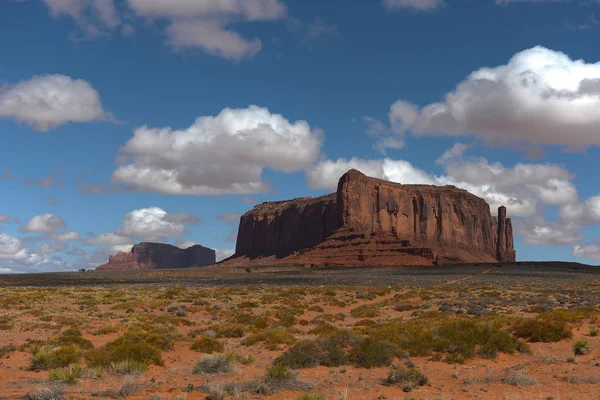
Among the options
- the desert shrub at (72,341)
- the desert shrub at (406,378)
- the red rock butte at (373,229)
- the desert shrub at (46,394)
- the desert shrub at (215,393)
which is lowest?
the desert shrub at (72,341)

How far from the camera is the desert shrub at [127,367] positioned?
42.1 ft

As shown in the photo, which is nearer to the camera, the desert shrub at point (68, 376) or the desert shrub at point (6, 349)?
the desert shrub at point (68, 376)

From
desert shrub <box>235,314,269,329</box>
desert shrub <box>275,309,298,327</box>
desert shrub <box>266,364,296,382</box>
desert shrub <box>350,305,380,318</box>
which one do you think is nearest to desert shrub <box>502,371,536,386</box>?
desert shrub <box>266,364,296,382</box>

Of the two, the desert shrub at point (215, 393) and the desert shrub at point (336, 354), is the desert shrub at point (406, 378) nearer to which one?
the desert shrub at point (336, 354)

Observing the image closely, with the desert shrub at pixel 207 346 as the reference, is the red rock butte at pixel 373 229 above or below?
above

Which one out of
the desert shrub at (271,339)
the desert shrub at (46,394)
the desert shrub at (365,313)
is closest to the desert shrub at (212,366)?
the desert shrub at (46,394)

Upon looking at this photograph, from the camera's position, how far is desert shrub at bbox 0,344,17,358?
1559 centimetres

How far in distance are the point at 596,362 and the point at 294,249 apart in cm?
17744

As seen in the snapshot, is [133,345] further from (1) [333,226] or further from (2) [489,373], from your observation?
(1) [333,226]

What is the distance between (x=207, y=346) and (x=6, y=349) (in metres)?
6.39

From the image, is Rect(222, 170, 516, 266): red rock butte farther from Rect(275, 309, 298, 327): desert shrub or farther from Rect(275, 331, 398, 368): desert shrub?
Rect(275, 331, 398, 368): desert shrub

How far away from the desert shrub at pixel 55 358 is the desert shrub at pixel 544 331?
15097 mm

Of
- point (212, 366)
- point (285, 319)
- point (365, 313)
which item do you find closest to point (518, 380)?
point (212, 366)

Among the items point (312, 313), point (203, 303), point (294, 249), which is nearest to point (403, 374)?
point (312, 313)
